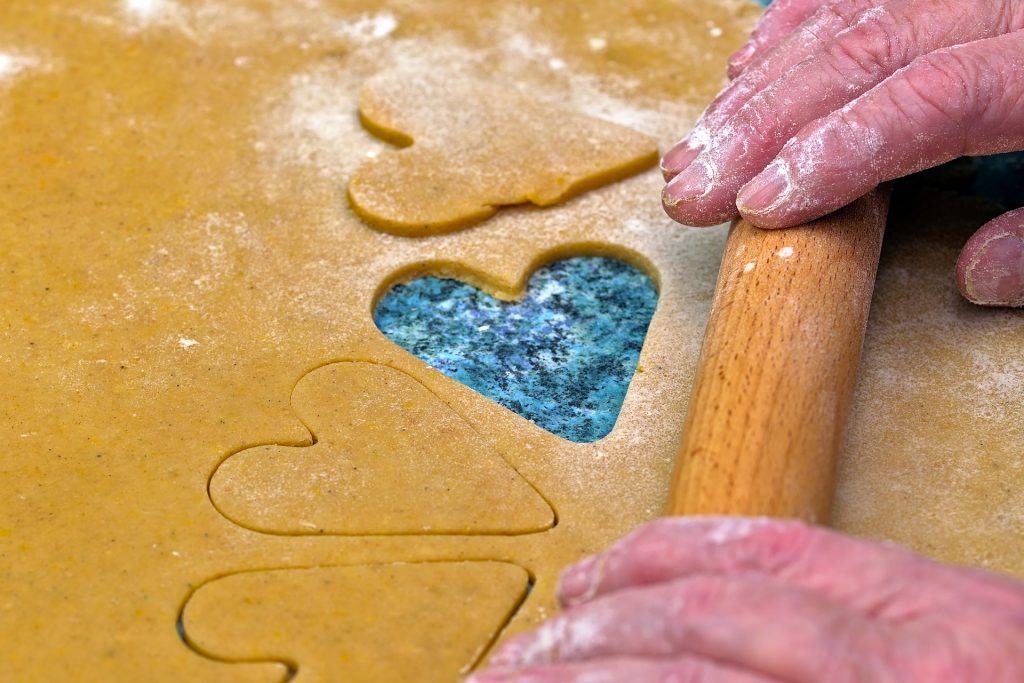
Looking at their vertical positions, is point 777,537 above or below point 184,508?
above

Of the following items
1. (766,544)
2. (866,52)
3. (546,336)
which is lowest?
(546,336)

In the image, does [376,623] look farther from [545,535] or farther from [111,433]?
[111,433]

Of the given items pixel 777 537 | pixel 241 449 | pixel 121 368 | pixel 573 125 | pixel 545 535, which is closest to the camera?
pixel 777 537

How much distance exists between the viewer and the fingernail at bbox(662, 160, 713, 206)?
2.50 metres

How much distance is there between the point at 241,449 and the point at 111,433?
0.27 metres

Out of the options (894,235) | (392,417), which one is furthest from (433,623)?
(894,235)

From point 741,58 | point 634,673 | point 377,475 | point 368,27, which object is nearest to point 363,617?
point 377,475

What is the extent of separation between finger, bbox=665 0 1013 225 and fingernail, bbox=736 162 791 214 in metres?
A: 0.10

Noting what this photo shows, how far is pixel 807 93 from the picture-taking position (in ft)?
8.13

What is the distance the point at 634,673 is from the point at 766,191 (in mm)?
1161

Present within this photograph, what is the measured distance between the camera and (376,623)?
1.96 m

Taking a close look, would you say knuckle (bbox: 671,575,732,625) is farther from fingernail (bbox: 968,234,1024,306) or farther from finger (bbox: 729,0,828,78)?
finger (bbox: 729,0,828,78)

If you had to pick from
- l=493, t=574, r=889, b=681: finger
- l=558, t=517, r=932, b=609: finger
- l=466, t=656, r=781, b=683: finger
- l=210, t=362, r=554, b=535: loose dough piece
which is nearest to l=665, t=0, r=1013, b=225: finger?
l=210, t=362, r=554, b=535: loose dough piece

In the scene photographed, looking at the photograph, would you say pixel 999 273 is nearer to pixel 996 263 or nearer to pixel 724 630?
pixel 996 263
